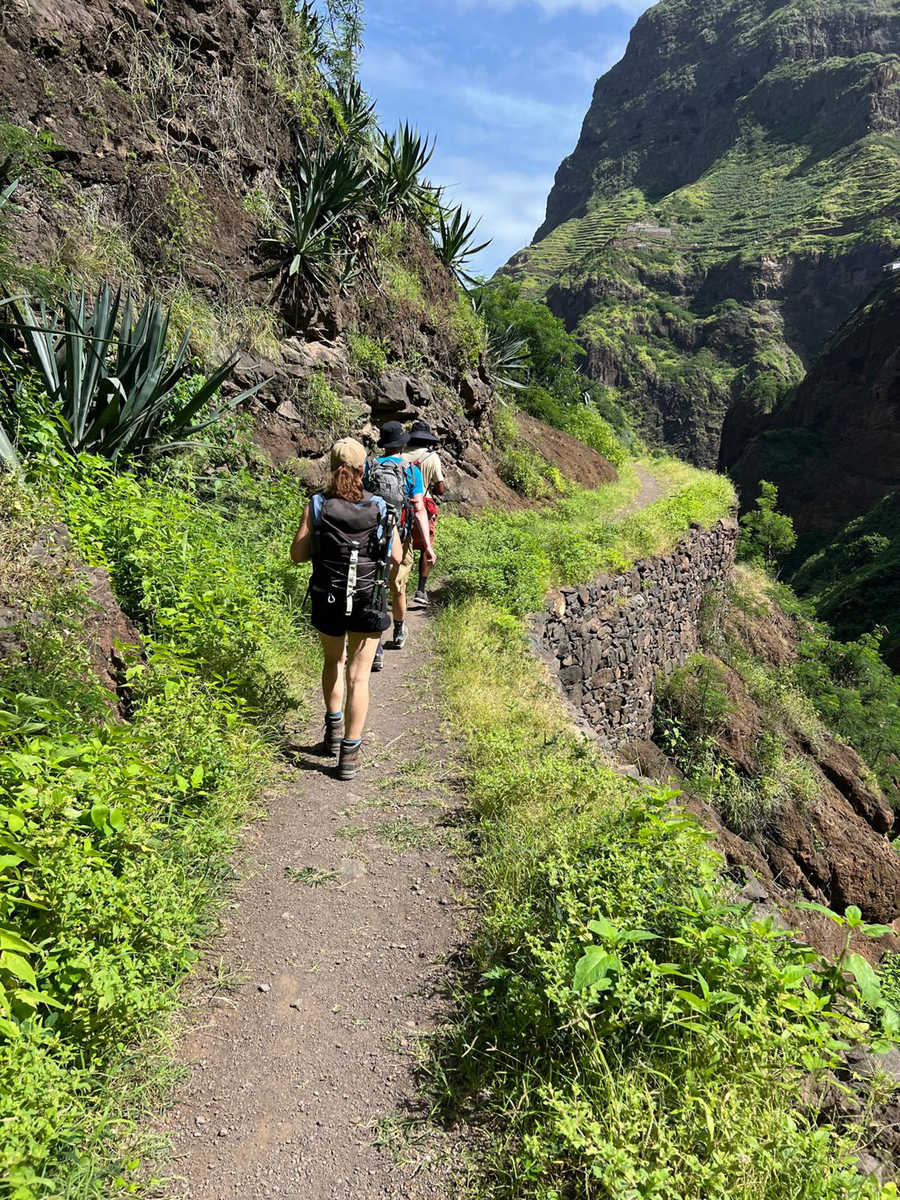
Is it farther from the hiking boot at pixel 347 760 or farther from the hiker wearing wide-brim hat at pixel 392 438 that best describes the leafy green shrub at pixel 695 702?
the hiking boot at pixel 347 760

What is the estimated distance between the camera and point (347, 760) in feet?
12.0

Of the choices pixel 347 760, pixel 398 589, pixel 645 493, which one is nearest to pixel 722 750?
pixel 398 589

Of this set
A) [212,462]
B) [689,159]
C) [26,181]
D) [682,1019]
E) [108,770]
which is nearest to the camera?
[682,1019]

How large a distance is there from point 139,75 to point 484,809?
841cm

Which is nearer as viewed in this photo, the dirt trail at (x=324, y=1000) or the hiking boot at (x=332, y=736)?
the dirt trail at (x=324, y=1000)

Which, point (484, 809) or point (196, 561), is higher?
point (196, 561)

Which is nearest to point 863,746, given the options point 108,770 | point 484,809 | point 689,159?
point 484,809

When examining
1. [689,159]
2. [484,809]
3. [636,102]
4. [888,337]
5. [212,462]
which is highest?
[636,102]

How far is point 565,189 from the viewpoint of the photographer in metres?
153

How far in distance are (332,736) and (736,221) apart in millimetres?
116630

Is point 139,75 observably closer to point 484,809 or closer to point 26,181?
point 26,181

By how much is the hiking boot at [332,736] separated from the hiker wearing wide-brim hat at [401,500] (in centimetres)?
146

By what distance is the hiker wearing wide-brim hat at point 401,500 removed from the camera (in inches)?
Result: 173

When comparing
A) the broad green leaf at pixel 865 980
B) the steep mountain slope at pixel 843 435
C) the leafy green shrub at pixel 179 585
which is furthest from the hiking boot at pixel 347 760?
the steep mountain slope at pixel 843 435
